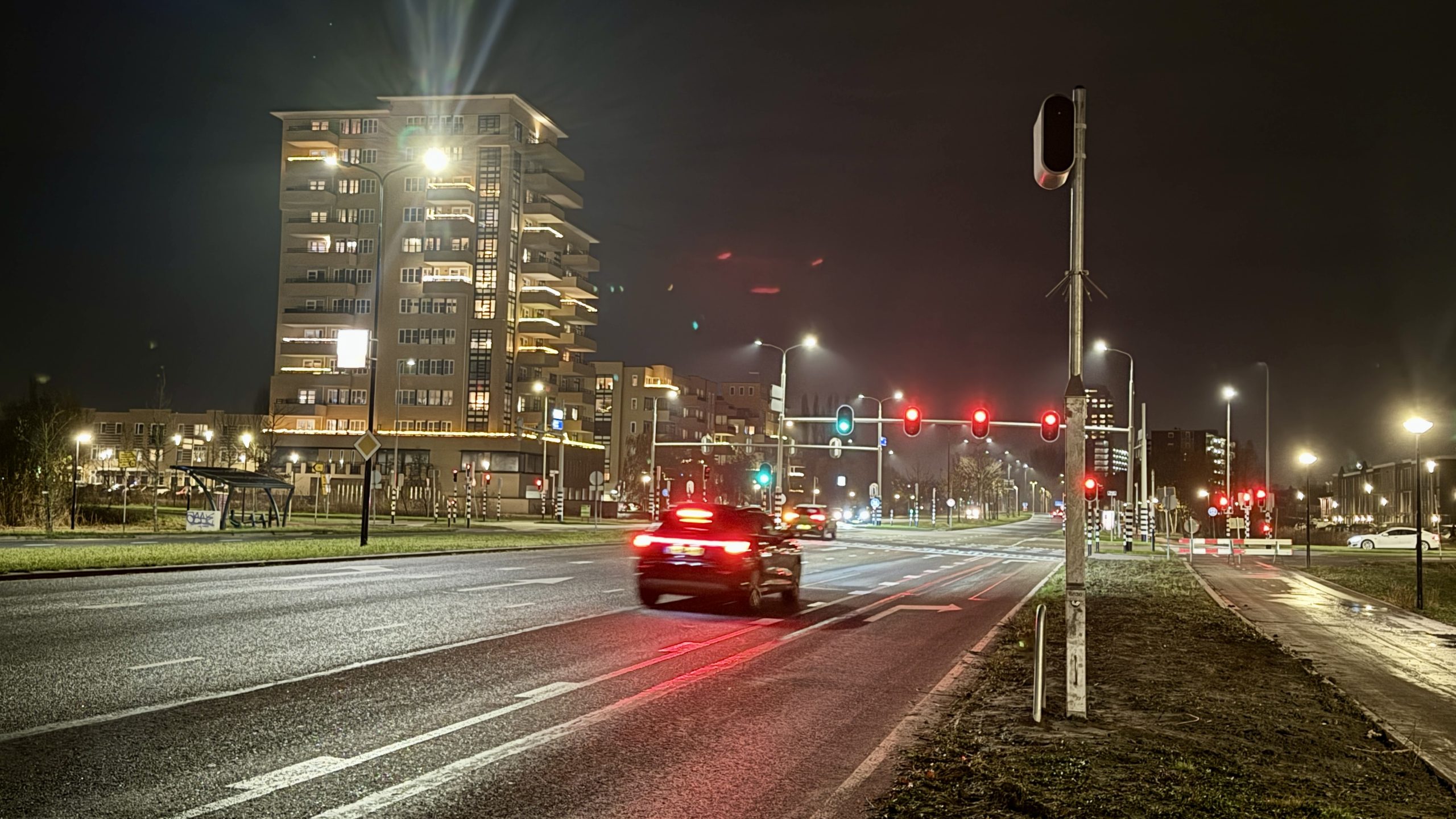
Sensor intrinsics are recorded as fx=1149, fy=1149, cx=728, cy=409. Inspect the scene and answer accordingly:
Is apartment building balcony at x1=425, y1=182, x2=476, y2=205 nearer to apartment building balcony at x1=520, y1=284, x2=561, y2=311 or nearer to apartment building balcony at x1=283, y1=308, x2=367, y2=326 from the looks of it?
apartment building balcony at x1=520, y1=284, x2=561, y2=311

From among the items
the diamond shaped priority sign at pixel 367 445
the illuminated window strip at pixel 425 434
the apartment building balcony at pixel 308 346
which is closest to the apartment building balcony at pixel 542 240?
the illuminated window strip at pixel 425 434

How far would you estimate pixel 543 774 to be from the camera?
7.16 meters

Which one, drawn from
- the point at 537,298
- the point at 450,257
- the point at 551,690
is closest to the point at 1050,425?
the point at 551,690

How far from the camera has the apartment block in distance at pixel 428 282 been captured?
92188 millimetres

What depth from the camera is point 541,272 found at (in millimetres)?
96500

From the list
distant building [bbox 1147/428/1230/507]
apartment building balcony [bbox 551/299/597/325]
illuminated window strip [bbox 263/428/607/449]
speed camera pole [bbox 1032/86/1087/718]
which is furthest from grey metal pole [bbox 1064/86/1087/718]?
distant building [bbox 1147/428/1230/507]

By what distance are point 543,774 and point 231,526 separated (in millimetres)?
40080

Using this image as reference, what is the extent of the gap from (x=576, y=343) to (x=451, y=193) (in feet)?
60.6

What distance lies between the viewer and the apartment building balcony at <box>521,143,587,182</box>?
94.8 m

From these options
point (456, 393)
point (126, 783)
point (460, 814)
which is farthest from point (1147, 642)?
point (456, 393)

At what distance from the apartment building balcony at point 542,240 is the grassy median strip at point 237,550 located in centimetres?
5757

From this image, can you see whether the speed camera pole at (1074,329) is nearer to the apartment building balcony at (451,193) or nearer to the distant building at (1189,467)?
the apartment building balcony at (451,193)

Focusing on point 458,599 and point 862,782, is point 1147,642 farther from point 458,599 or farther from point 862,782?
point 458,599

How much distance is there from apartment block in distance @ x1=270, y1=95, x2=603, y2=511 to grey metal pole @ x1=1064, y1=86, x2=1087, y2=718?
82877mm
